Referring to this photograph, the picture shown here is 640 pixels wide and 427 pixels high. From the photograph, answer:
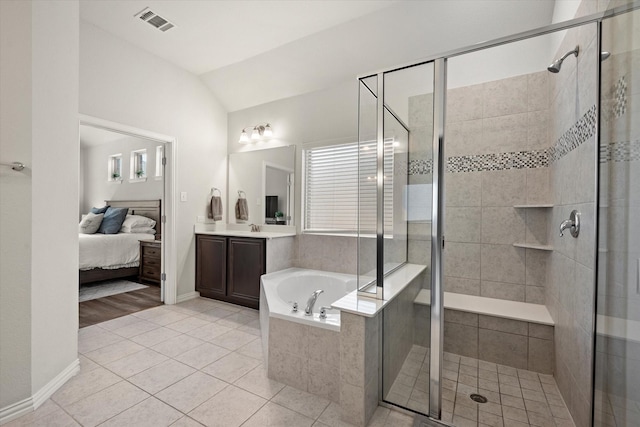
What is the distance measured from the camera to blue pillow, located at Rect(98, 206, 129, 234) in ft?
15.6

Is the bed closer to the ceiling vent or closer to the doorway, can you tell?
the doorway

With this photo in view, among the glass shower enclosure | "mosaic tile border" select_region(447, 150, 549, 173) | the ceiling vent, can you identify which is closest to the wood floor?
the glass shower enclosure

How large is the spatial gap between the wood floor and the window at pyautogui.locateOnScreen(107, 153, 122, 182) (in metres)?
3.05

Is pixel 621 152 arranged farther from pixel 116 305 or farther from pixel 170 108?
pixel 116 305

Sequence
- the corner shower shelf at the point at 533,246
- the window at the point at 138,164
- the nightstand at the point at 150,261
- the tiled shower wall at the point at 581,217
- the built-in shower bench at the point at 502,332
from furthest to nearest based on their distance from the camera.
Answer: the window at the point at 138,164 → the nightstand at the point at 150,261 → the corner shower shelf at the point at 533,246 → the built-in shower bench at the point at 502,332 → the tiled shower wall at the point at 581,217

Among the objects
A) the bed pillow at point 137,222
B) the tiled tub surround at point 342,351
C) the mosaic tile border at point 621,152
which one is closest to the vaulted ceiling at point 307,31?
the mosaic tile border at point 621,152

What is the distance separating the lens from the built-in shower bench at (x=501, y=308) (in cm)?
204

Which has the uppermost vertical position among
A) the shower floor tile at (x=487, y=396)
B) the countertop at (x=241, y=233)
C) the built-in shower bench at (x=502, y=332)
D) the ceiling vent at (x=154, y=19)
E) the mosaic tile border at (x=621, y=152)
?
the ceiling vent at (x=154, y=19)

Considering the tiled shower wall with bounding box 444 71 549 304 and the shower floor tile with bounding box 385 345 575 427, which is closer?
the shower floor tile with bounding box 385 345 575 427

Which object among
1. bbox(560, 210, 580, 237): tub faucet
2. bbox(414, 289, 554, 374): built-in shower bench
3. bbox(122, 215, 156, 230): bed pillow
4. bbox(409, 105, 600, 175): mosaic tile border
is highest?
bbox(409, 105, 600, 175): mosaic tile border

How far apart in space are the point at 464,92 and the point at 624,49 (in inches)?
64.3

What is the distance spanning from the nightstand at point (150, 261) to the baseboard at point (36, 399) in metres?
2.38

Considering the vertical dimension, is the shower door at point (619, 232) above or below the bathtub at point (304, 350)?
above

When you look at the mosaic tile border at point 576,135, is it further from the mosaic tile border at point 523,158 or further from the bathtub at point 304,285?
the bathtub at point 304,285
